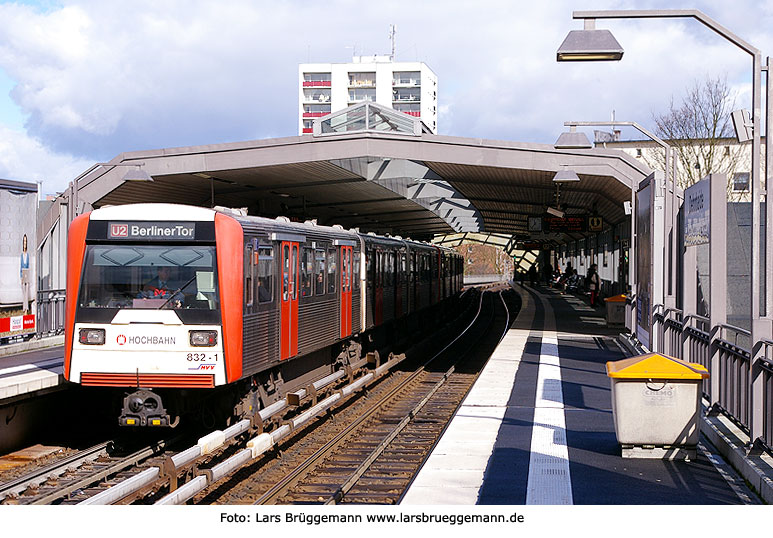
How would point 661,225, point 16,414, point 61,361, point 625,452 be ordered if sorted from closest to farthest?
point 625,452 → point 16,414 → point 61,361 → point 661,225

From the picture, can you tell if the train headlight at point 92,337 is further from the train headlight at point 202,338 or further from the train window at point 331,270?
the train window at point 331,270

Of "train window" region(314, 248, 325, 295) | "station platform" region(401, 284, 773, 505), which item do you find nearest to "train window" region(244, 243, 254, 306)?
"station platform" region(401, 284, 773, 505)

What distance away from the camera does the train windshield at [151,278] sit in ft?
32.5

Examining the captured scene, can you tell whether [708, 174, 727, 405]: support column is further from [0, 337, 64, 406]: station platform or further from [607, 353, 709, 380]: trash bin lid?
[0, 337, 64, 406]: station platform

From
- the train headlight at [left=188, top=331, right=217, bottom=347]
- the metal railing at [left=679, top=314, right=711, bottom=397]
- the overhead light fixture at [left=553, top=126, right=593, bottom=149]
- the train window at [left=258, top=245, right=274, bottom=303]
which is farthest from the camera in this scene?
the overhead light fixture at [left=553, top=126, right=593, bottom=149]

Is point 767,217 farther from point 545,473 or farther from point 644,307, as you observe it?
point 644,307

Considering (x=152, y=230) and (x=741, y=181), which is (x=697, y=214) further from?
(x=741, y=181)

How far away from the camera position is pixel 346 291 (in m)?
15.9

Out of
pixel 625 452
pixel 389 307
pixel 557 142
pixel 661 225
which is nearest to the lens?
pixel 625 452

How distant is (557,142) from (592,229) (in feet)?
38.2

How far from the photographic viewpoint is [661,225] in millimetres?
16750

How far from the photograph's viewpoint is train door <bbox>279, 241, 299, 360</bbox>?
12023mm

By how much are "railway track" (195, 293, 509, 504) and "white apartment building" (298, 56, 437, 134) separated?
7965 centimetres
